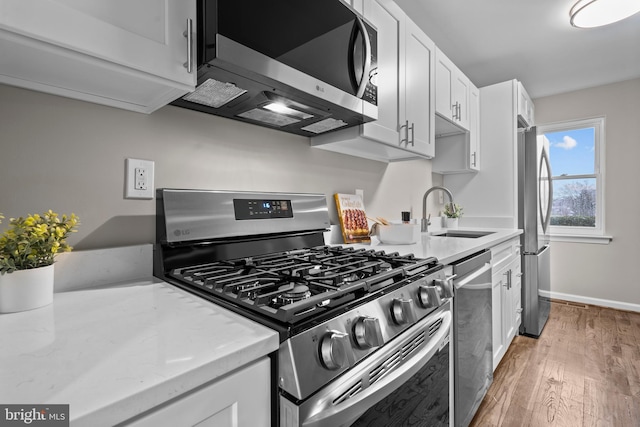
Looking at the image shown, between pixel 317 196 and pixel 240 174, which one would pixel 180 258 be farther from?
pixel 317 196

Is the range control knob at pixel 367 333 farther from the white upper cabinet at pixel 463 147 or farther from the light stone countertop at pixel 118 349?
the white upper cabinet at pixel 463 147

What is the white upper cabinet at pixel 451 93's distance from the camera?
7.23ft

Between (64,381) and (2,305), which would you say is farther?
(2,305)

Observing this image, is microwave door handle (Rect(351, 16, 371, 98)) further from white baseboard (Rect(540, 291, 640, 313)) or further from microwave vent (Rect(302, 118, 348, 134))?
white baseboard (Rect(540, 291, 640, 313))

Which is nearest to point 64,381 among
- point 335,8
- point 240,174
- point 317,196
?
point 240,174

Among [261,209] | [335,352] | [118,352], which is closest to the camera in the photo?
[118,352]

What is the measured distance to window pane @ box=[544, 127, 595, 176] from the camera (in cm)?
371

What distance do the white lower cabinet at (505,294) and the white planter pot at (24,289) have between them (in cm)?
208

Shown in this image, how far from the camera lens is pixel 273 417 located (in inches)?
22.9

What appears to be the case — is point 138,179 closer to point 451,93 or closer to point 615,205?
point 451,93

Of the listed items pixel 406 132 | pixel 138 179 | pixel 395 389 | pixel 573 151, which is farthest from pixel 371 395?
pixel 573 151

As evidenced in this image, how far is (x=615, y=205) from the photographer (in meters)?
3.53

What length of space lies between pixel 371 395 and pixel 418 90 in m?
1.71

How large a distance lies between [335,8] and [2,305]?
4.38 feet
